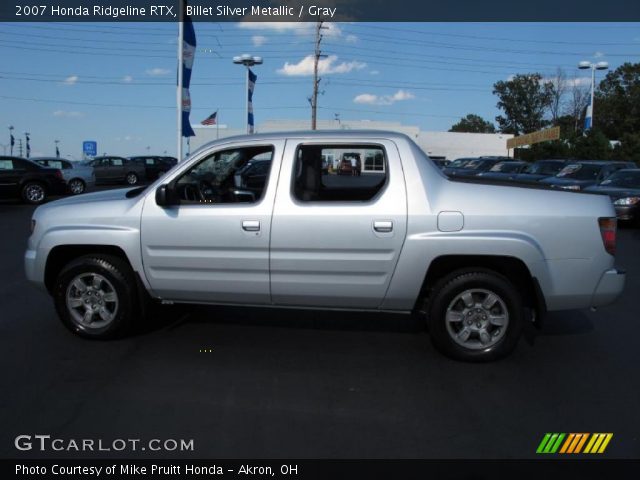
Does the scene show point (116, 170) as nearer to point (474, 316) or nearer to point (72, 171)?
point (72, 171)

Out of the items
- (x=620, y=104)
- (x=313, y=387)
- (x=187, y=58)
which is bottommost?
(x=313, y=387)

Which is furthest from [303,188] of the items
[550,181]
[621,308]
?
[550,181]

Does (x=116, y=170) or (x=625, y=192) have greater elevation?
(x=625, y=192)

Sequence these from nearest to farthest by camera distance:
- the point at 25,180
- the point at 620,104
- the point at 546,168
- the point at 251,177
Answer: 1. the point at 251,177
2. the point at 25,180
3. the point at 546,168
4. the point at 620,104

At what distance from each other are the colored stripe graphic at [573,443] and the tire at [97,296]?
350 centimetres

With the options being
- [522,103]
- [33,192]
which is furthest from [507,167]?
[522,103]

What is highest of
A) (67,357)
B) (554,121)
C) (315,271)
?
(554,121)

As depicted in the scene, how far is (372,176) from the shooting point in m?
5.98

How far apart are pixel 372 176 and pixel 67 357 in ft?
10.5

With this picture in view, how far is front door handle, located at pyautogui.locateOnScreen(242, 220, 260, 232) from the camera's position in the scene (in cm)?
491

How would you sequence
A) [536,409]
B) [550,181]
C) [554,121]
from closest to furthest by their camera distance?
[536,409] → [550,181] → [554,121]

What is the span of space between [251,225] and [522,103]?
94.3 m

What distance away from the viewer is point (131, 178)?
34.1 meters

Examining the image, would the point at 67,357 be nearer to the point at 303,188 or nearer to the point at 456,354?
the point at 303,188
